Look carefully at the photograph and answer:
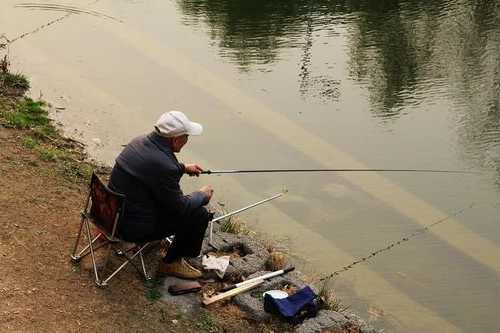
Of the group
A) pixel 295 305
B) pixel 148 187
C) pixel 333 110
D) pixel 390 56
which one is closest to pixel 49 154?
pixel 148 187

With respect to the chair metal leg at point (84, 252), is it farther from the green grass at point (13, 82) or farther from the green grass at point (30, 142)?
the green grass at point (13, 82)

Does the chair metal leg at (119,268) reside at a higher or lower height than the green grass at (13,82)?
lower

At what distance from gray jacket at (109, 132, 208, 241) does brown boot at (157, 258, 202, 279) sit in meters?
0.39

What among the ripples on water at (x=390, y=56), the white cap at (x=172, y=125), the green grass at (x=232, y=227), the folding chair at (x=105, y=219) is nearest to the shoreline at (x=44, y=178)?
the folding chair at (x=105, y=219)

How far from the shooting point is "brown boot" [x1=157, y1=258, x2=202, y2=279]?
4973mm

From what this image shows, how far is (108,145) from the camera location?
8.15 meters

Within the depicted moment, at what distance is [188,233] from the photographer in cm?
481

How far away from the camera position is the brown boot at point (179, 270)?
16.3 ft

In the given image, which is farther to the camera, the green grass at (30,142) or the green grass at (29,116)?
the green grass at (29,116)

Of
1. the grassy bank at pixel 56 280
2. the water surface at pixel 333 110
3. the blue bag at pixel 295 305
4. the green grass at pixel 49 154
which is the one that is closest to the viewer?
the grassy bank at pixel 56 280

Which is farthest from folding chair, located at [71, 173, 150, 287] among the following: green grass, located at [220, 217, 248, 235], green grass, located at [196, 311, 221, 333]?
green grass, located at [220, 217, 248, 235]

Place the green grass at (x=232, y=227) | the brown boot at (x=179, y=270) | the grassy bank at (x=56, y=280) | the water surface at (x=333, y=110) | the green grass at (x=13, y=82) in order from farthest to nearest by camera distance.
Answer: the green grass at (x=13, y=82)
the water surface at (x=333, y=110)
the green grass at (x=232, y=227)
the brown boot at (x=179, y=270)
the grassy bank at (x=56, y=280)

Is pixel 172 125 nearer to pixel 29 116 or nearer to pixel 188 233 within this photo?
pixel 188 233

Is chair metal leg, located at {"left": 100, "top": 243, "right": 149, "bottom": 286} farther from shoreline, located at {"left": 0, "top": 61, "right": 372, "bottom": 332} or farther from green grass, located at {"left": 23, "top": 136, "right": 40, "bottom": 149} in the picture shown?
green grass, located at {"left": 23, "top": 136, "right": 40, "bottom": 149}
